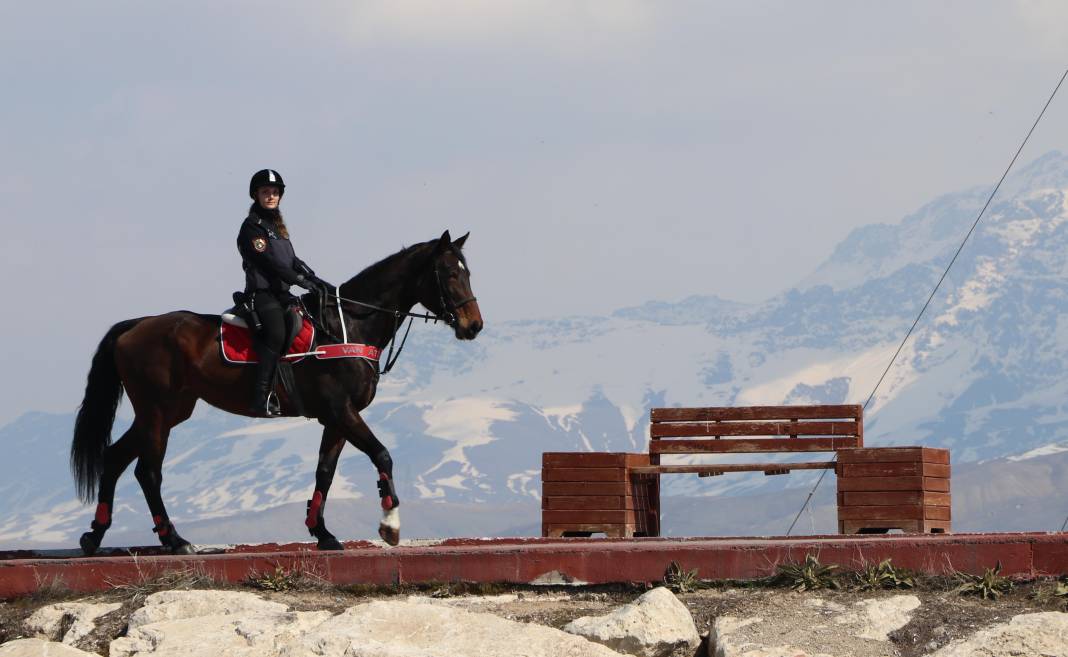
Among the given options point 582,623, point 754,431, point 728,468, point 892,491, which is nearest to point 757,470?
point 728,468

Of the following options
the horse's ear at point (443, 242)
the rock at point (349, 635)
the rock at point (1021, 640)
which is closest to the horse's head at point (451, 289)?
the horse's ear at point (443, 242)

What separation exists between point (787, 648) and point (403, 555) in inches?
123

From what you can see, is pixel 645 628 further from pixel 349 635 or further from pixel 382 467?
pixel 382 467

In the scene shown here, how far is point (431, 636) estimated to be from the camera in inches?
402

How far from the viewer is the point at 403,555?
12.0 m

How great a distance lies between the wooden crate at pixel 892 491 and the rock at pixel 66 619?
8.57 meters

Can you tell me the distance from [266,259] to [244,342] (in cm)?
71

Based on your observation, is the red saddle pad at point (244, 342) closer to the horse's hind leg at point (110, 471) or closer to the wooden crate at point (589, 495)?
the horse's hind leg at point (110, 471)

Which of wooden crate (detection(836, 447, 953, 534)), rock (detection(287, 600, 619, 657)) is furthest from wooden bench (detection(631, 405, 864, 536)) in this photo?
rock (detection(287, 600, 619, 657))

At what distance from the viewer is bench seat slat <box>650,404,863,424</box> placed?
2022 cm

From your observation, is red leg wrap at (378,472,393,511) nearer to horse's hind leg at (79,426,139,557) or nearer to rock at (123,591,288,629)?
Answer: rock at (123,591,288,629)

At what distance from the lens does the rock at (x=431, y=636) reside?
392 inches

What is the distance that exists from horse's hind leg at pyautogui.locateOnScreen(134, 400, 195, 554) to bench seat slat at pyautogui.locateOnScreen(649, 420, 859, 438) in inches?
301

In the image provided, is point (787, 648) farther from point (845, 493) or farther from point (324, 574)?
point (845, 493)
